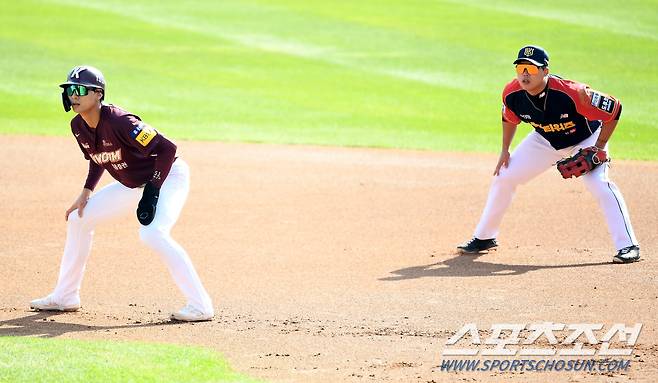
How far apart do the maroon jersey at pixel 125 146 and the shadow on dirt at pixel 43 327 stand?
99 cm

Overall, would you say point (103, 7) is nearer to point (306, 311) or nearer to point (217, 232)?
point (217, 232)

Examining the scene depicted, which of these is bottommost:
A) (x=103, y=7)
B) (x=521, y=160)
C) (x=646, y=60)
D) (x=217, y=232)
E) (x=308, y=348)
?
(x=308, y=348)

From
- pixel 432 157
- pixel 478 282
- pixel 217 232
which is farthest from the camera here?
pixel 432 157

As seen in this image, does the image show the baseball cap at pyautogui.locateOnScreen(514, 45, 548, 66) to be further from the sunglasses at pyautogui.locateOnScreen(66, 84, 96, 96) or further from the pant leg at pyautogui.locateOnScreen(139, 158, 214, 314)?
the sunglasses at pyautogui.locateOnScreen(66, 84, 96, 96)

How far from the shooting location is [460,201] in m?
10.8

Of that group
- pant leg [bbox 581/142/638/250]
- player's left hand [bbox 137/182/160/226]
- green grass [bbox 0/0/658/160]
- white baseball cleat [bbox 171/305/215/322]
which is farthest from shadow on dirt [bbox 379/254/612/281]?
green grass [bbox 0/0/658/160]

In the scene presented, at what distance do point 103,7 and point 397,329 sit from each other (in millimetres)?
18756

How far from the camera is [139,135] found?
6.45 metres

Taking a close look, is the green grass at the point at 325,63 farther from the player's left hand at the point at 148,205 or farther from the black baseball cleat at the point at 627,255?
the player's left hand at the point at 148,205

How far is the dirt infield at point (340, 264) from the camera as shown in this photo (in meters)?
6.14

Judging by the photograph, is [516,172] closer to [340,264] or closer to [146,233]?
[340,264]

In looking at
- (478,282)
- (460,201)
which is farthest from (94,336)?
(460,201)

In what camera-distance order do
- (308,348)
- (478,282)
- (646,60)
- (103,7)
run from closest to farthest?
(308,348), (478,282), (646,60), (103,7)

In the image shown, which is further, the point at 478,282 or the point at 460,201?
the point at 460,201
